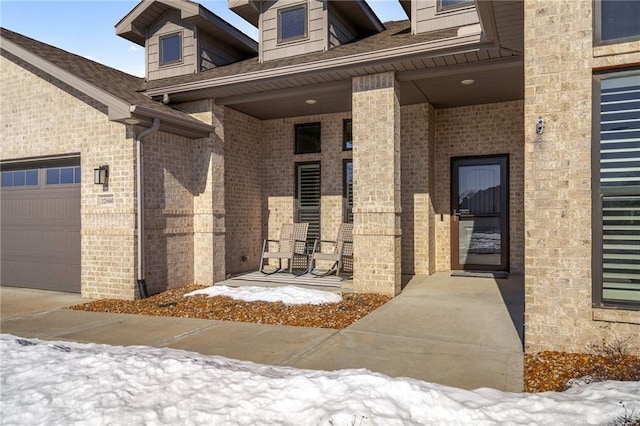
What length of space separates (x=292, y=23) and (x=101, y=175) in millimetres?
4996

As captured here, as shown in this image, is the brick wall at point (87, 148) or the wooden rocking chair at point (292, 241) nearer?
the brick wall at point (87, 148)

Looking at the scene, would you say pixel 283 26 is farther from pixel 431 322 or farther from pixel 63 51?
pixel 431 322

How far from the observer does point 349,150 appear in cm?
1005

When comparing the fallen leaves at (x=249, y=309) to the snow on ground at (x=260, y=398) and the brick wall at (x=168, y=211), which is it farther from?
the snow on ground at (x=260, y=398)

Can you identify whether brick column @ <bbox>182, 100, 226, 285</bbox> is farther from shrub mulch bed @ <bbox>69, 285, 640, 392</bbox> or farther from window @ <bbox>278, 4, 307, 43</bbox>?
window @ <bbox>278, 4, 307, 43</bbox>

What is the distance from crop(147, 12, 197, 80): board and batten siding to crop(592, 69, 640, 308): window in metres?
8.40

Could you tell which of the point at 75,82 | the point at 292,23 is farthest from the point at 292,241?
the point at 75,82

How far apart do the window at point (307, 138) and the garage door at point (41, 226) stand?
490 centimetres

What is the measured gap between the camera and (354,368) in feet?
12.6

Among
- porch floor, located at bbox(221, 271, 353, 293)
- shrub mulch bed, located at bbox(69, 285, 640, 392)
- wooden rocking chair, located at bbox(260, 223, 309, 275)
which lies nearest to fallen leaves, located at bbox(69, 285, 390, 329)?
shrub mulch bed, located at bbox(69, 285, 640, 392)

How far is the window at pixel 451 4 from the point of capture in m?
7.79

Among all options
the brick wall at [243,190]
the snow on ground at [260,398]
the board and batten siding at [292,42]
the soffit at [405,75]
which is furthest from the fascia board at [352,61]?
the snow on ground at [260,398]

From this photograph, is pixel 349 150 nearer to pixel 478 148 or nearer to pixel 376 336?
pixel 478 148

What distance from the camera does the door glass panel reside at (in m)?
9.42
